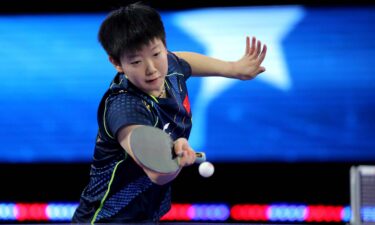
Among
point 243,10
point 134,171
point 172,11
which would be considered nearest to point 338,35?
point 243,10

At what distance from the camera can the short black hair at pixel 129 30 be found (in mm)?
2490

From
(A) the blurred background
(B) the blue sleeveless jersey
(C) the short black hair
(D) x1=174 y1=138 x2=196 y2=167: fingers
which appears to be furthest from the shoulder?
(A) the blurred background

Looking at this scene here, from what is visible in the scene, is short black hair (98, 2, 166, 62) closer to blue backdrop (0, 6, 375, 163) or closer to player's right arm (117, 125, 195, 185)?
player's right arm (117, 125, 195, 185)

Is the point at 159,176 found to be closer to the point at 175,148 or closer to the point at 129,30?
the point at 175,148

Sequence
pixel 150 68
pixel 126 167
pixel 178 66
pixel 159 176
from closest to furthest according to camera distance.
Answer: pixel 159 176 → pixel 150 68 → pixel 126 167 → pixel 178 66

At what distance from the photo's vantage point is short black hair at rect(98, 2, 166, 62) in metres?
2.49

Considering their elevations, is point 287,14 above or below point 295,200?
above

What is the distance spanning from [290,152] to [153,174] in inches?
119

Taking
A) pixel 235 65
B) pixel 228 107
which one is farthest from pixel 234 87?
pixel 235 65

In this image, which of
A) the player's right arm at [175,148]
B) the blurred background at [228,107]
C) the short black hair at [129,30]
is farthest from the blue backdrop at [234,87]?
the player's right arm at [175,148]

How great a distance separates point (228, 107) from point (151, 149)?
311 cm

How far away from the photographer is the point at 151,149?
6.84ft

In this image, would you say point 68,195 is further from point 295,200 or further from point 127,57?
point 127,57

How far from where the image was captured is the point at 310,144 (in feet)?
16.7
